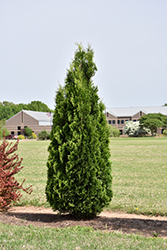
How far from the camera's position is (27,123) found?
259 ft

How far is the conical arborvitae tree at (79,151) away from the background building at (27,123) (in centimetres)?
7166

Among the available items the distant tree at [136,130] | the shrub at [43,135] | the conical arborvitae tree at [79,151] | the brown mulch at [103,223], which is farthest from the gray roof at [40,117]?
the conical arborvitae tree at [79,151]

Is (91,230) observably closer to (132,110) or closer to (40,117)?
(40,117)

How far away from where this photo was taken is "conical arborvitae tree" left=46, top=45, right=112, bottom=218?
540 centimetres

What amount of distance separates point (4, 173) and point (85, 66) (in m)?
2.97

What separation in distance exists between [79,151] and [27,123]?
75167mm

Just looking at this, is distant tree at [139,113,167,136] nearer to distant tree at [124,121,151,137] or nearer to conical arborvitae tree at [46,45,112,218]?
distant tree at [124,121,151,137]

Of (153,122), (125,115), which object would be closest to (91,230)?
(153,122)

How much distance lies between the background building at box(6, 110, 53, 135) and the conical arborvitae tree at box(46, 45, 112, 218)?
7166 centimetres

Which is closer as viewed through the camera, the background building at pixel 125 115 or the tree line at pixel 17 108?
the background building at pixel 125 115

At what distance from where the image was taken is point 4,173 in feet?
21.0

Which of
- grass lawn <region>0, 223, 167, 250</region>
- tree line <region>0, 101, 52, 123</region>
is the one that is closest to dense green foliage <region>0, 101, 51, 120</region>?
tree line <region>0, 101, 52, 123</region>

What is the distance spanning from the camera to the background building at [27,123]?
78.1 meters

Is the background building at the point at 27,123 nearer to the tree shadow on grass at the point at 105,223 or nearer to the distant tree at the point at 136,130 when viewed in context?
the distant tree at the point at 136,130
